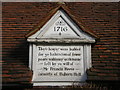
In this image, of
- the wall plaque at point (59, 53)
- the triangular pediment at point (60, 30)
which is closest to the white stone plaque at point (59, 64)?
the wall plaque at point (59, 53)

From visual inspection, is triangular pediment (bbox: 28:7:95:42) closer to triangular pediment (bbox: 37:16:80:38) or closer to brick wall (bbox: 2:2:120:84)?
triangular pediment (bbox: 37:16:80:38)

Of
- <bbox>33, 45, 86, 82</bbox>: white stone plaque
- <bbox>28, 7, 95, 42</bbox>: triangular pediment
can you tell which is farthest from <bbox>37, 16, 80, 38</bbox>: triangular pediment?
<bbox>33, 45, 86, 82</bbox>: white stone plaque

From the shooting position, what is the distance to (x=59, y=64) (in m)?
6.18

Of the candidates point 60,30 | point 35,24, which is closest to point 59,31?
point 60,30

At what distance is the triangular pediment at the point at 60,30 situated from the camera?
632 centimetres

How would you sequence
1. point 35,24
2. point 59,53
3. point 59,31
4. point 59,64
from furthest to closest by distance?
point 35,24 → point 59,31 → point 59,53 → point 59,64

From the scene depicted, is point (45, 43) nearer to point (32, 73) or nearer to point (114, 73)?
point (32, 73)

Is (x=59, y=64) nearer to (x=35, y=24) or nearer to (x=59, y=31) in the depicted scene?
(x=59, y=31)

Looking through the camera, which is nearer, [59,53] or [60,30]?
[59,53]

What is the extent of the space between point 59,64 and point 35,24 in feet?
8.43

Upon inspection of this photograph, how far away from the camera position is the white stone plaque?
610 cm

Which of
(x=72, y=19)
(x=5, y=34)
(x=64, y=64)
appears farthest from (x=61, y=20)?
(x=5, y=34)

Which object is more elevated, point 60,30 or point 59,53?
point 60,30

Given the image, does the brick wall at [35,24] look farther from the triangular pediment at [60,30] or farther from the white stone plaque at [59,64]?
the triangular pediment at [60,30]
